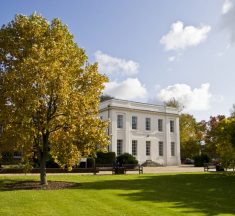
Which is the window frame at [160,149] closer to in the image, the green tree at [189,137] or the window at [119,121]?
the window at [119,121]

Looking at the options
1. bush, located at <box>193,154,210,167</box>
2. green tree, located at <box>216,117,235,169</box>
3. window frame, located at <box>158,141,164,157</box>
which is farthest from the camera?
window frame, located at <box>158,141,164,157</box>

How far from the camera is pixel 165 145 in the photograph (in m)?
54.7

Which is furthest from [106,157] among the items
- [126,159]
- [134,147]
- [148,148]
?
[148,148]

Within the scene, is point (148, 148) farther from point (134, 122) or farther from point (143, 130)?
point (134, 122)

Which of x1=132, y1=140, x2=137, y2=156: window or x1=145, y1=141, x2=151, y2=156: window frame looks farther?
x1=145, y1=141, x2=151, y2=156: window frame

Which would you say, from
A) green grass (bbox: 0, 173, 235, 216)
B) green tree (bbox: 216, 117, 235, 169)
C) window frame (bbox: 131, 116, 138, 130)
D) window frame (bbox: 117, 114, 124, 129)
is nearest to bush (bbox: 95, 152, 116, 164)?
window frame (bbox: 117, 114, 124, 129)

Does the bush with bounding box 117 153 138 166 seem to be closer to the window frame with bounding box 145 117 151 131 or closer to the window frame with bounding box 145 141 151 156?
the window frame with bounding box 145 141 151 156

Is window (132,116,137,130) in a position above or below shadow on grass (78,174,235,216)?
above

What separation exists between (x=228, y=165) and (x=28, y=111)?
588 inches

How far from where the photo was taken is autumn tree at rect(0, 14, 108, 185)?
18141 millimetres

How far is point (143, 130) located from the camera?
52750mm

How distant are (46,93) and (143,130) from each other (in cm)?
3509

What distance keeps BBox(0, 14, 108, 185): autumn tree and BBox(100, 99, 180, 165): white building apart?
27.5m

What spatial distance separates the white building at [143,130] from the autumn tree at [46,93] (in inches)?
1081
